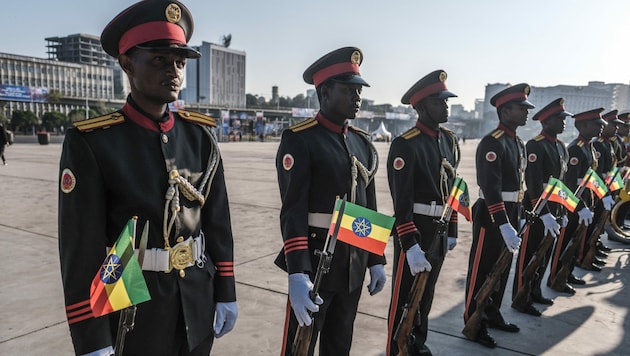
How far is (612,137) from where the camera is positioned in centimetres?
732

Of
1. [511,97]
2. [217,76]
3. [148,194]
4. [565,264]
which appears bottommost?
[565,264]

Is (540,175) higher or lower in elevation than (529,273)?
higher

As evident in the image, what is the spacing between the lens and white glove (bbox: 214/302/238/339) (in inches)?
Result: 87.1

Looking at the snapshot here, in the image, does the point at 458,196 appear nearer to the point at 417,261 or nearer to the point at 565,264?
the point at 417,261

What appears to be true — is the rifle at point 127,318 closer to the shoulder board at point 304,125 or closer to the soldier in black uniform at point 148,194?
the soldier in black uniform at point 148,194

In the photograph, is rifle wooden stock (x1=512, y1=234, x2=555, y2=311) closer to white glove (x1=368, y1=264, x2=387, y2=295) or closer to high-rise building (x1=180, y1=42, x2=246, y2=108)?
white glove (x1=368, y1=264, x2=387, y2=295)

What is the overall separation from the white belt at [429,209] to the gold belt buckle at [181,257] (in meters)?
1.98

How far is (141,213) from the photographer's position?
1908 millimetres

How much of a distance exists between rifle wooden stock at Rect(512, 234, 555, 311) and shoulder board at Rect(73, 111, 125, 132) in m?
4.26

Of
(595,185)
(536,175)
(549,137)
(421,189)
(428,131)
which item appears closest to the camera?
(421,189)

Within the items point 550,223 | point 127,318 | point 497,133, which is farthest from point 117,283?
point 550,223

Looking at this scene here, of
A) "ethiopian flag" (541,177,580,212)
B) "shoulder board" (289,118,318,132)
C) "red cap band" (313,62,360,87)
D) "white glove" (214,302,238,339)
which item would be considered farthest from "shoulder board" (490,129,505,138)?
"white glove" (214,302,238,339)

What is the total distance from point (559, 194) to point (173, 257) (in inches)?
151

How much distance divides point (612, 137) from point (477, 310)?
A: 486 centimetres
